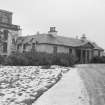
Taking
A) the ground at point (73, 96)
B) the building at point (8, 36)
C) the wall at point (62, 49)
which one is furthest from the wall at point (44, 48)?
the ground at point (73, 96)

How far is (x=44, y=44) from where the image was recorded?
28453 millimetres

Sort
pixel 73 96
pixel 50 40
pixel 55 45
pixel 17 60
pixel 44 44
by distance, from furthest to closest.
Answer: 1. pixel 50 40
2. pixel 55 45
3. pixel 44 44
4. pixel 17 60
5. pixel 73 96

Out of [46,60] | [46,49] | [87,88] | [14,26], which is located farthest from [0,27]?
[87,88]

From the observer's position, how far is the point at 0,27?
33.0 metres

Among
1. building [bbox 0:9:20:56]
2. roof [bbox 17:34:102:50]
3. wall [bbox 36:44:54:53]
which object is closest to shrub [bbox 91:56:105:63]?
roof [bbox 17:34:102:50]

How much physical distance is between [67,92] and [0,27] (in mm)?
27061

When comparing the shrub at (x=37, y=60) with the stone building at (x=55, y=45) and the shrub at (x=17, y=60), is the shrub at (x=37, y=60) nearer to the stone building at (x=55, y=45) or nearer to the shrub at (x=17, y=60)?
the shrub at (x=17, y=60)

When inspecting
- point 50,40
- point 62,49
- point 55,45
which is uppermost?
point 50,40

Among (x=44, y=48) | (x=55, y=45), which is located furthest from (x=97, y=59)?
A: (x=44, y=48)

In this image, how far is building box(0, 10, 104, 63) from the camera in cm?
2916

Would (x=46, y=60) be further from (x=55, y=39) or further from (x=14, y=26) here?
(x=14, y=26)

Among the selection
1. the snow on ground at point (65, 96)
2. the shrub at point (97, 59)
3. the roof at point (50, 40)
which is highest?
the roof at point (50, 40)

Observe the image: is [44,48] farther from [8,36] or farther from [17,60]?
[8,36]

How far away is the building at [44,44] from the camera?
29156mm
